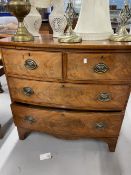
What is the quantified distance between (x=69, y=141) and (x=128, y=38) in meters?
0.98

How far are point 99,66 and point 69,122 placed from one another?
19.5 inches

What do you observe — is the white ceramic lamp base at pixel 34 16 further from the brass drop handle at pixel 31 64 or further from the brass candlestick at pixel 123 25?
the brass candlestick at pixel 123 25

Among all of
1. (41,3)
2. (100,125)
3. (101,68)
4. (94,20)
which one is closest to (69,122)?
(100,125)

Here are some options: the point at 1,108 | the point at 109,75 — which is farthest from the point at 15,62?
the point at 1,108

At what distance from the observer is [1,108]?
2148mm

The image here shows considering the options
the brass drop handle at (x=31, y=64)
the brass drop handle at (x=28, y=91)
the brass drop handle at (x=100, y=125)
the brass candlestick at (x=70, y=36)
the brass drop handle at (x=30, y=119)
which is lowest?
the brass drop handle at (x=30, y=119)

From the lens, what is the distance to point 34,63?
1.20 meters

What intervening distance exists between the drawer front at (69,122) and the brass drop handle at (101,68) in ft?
1.10

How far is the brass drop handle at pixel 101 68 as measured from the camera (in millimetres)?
1133

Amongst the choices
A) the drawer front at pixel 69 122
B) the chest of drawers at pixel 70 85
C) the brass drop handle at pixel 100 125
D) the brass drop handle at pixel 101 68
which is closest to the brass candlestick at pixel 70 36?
the chest of drawers at pixel 70 85

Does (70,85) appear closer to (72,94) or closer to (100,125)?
(72,94)

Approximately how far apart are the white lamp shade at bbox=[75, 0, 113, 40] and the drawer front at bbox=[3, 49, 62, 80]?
0.96ft

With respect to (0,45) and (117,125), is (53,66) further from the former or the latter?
(117,125)

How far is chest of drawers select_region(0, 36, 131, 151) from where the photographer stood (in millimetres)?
1120
